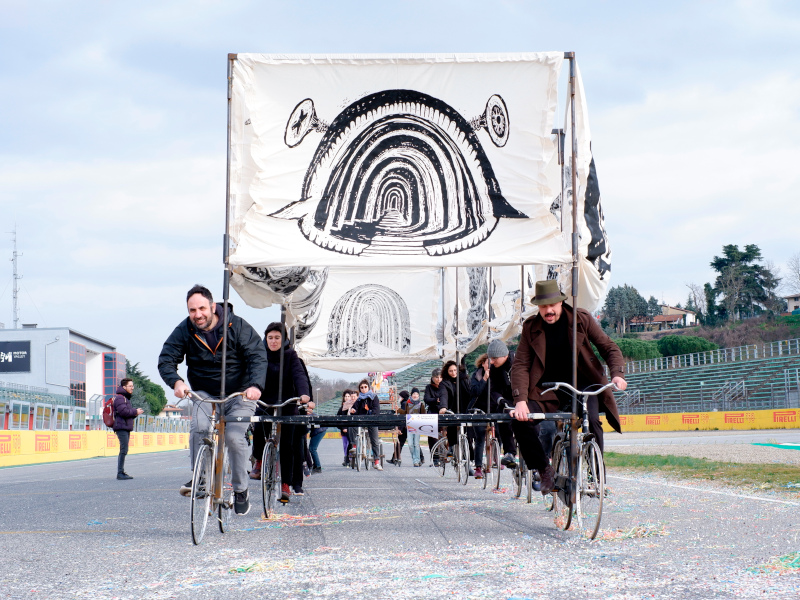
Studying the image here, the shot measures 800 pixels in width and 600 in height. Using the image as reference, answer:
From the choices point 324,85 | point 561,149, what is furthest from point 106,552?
point 561,149

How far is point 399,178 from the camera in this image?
8.17m

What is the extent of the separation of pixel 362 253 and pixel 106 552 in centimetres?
327

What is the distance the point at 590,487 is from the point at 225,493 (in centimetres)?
275

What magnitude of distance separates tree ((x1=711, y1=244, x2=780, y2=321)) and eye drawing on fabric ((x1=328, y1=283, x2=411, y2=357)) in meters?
88.1

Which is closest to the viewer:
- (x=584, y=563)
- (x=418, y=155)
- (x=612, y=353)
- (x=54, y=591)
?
(x=54, y=591)

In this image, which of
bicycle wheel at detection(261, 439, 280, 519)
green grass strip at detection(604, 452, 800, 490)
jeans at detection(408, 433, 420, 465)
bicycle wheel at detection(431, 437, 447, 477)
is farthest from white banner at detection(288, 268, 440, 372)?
bicycle wheel at detection(261, 439, 280, 519)

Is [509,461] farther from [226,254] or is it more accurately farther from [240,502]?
[226,254]

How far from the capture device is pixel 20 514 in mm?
8695

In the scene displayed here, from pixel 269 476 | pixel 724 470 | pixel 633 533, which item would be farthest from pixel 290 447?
pixel 724 470

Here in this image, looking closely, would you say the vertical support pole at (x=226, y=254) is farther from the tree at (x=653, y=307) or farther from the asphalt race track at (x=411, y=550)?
the tree at (x=653, y=307)

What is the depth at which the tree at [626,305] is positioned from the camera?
121688 mm

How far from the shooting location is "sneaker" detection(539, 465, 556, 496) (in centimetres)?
712

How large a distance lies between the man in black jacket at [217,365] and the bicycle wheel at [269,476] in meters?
0.93

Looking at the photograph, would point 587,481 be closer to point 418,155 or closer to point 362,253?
point 362,253
